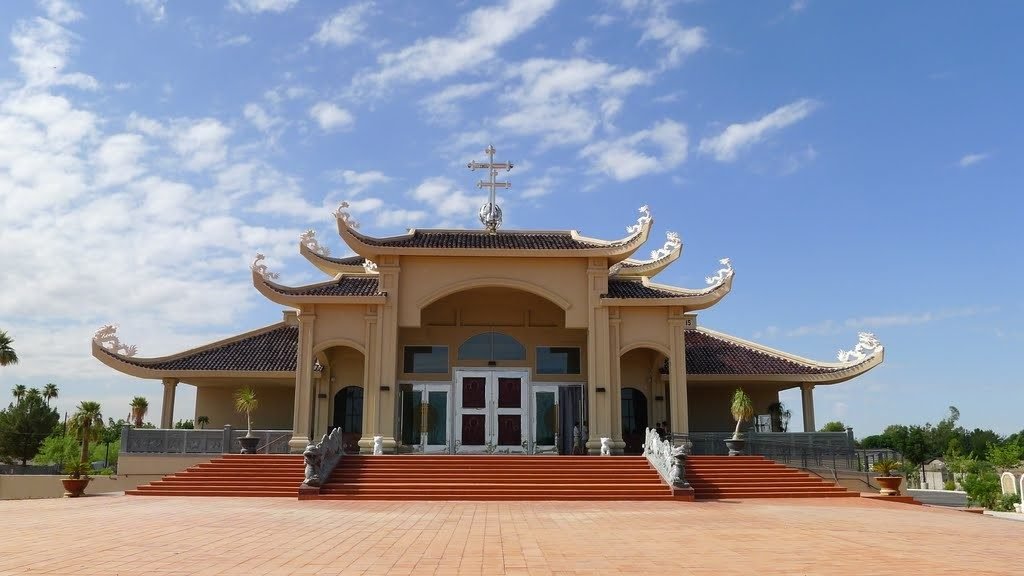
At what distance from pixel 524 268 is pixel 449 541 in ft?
44.9

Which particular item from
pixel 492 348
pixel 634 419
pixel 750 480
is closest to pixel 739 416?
pixel 750 480

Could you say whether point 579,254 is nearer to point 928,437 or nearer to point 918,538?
point 918,538

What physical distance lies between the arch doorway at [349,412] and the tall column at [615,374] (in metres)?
8.11

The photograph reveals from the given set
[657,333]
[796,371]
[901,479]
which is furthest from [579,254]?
[901,479]

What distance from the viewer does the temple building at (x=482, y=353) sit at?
72.0 ft

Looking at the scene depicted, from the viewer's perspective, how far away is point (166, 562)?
25.4ft

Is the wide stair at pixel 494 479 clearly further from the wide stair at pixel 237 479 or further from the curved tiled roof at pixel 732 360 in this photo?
the curved tiled roof at pixel 732 360

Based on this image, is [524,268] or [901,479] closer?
[901,479]

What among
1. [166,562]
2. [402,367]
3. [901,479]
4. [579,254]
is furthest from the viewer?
[402,367]

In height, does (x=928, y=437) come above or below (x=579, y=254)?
below

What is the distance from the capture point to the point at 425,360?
24016 millimetres

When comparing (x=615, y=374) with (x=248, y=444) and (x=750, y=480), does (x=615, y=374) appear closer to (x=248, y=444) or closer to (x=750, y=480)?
(x=750, y=480)

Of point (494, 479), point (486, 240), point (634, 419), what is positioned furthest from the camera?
point (634, 419)

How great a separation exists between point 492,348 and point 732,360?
8058 millimetres
